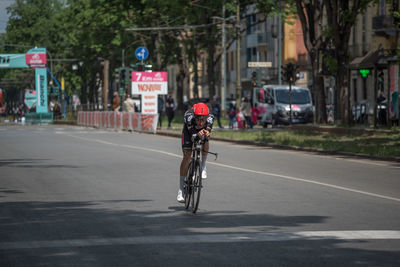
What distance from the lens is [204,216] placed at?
38.0 feet

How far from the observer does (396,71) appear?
1391 inches

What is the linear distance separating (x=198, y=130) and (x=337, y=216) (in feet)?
6.88

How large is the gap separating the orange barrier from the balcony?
16981mm

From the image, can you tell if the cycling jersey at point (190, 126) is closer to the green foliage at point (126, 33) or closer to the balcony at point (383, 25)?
the green foliage at point (126, 33)

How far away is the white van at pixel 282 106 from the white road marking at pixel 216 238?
1571 inches

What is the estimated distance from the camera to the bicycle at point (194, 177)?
12.0 metres

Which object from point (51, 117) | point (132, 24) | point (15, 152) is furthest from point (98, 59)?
point (15, 152)

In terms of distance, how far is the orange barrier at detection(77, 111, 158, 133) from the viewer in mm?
45375

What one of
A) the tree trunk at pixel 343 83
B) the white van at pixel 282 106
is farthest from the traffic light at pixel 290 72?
the tree trunk at pixel 343 83

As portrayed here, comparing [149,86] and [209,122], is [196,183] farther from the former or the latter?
[149,86]

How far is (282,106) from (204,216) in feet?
127

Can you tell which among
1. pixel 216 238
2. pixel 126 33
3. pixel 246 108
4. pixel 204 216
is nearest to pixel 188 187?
pixel 204 216

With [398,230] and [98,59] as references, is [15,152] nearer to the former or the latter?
[398,230]

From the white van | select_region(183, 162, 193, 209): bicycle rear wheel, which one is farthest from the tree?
select_region(183, 162, 193, 209): bicycle rear wheel
